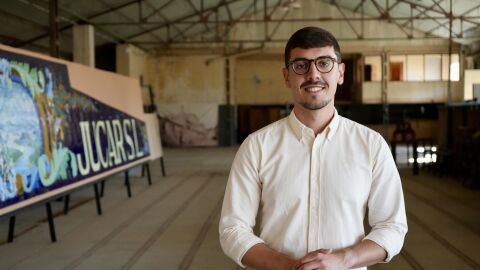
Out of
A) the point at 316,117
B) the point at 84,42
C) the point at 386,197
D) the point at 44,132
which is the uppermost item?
the point at 84,42

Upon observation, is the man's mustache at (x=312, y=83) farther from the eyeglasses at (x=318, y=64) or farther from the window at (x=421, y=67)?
the window at (x=421, y=67)

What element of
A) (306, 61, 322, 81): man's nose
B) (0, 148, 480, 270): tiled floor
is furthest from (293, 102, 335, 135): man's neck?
(0, 148, 480, 270): tiled floor

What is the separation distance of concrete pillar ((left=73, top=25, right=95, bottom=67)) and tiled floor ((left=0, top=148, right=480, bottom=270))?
575 centimetres

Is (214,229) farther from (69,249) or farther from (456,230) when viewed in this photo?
(456,230)

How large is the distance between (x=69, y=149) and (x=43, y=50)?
10.3 m

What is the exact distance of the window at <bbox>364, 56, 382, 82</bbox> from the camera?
20312 mm

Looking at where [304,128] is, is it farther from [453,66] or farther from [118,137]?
[453,66]

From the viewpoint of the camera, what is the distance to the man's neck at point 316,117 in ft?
5.41

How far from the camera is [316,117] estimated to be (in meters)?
1.65

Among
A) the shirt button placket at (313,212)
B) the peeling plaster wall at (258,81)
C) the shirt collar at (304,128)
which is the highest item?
the peeling plaster wall at (258,81)

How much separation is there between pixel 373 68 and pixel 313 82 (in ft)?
64.9

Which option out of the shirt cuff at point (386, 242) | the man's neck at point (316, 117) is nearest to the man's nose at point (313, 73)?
the man's neck at point (316, 117)

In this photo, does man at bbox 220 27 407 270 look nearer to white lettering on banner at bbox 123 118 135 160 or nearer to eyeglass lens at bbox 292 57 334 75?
eyeglass lens at bbox 292 57 334 75

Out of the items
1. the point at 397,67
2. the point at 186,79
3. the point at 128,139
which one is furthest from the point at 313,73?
the point at 397,67
